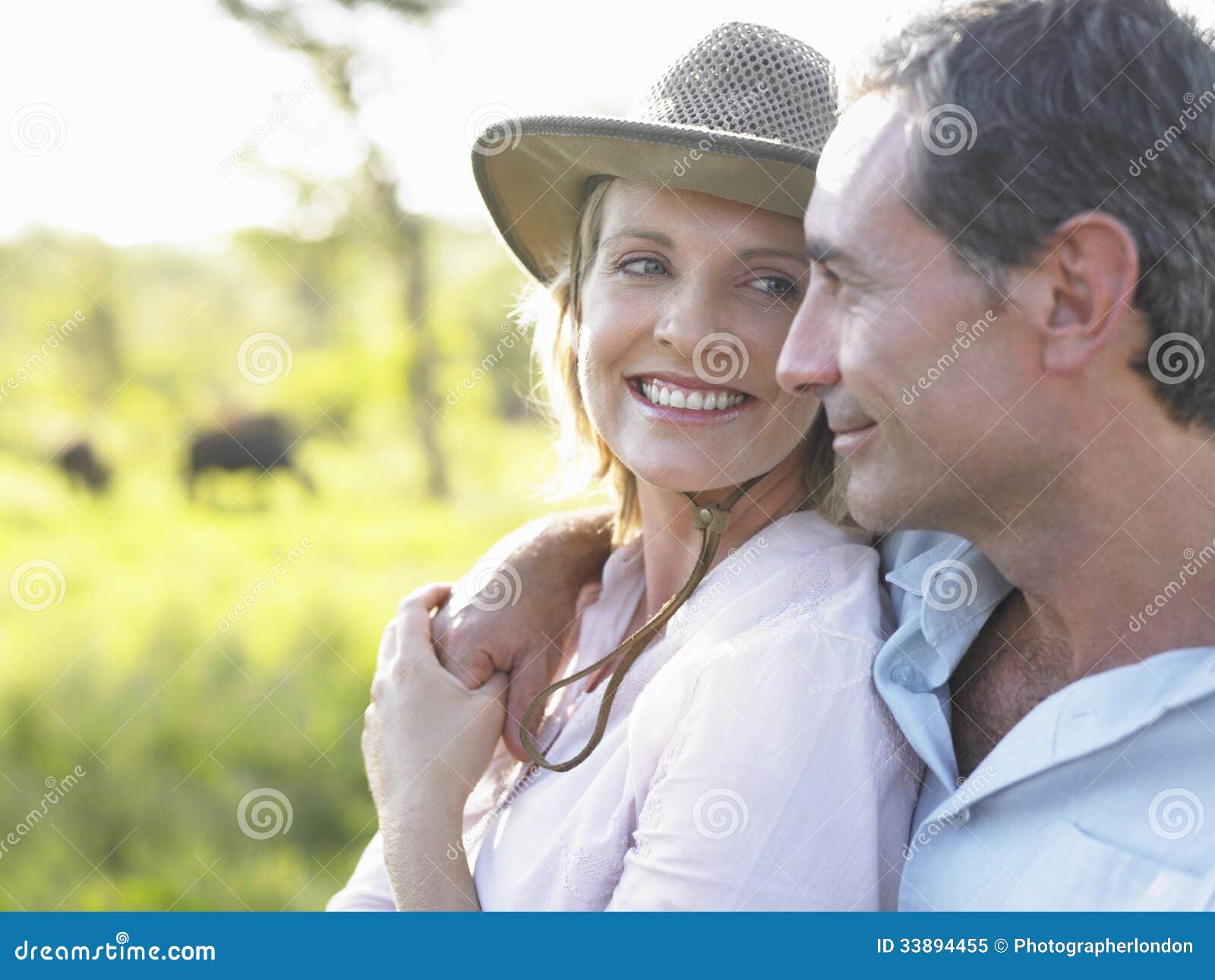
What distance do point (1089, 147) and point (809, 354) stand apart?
1.50 ft

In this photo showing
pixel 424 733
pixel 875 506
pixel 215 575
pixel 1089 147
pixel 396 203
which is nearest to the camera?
pixel 1089 147

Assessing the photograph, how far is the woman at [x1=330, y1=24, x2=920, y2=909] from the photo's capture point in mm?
1666

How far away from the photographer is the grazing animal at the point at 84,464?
1044cm

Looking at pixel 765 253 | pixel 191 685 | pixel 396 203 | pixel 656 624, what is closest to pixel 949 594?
pixel 656 624

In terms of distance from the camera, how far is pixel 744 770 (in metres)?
1.66

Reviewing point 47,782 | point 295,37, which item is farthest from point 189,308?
point 47,782

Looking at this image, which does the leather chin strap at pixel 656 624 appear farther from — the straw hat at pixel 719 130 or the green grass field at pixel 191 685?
the green grass field at pixel 191 685

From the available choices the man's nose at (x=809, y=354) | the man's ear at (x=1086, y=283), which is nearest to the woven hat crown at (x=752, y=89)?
the man's nose at (x=809, y=354)

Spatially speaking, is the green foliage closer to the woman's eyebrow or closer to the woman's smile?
the woman's smile

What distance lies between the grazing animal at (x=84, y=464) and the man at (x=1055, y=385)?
986 centimetres

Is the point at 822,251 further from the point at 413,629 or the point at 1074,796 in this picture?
the point at 413,629

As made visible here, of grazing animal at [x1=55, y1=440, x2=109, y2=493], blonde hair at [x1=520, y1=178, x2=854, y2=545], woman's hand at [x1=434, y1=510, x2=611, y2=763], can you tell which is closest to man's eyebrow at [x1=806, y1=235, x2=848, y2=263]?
blonde hair at [x1=520, y1=178, x2=854, y2=545]
